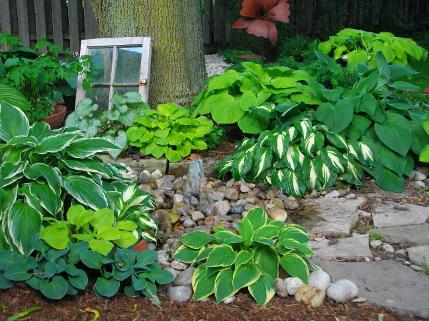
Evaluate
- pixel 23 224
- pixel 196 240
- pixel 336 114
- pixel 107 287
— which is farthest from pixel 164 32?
pixel 107 287

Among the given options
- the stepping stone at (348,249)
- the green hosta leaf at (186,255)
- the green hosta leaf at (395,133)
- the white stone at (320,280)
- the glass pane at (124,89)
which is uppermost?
the glass pane at (124,89)

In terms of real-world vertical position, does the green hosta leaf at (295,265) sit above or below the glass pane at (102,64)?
below

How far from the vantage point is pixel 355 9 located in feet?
38.5

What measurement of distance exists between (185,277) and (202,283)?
13 centimetres

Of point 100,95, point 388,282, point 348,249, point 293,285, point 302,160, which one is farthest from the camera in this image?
point 100,95

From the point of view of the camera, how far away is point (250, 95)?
14.5 feet

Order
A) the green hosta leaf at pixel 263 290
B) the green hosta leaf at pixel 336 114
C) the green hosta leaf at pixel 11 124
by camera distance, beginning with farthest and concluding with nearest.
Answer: the green hosta leaf at pixel 336 114 < the green hosta leaf at pixel 11 124 < the green hosta leaf at pixel 263 290

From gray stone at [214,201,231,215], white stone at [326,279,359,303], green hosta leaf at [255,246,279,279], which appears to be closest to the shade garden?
green hosta leaf at [255,246,279,279]

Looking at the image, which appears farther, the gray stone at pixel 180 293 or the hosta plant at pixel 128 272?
the gray stone at pixel 180 293

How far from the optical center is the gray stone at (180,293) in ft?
8.32

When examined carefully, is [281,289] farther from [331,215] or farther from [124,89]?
[124,89]

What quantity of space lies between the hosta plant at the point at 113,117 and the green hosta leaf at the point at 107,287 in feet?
6.98

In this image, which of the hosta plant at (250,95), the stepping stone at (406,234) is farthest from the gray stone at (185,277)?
the hosta plant at (250,95)

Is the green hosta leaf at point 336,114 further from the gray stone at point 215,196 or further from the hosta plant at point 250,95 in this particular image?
the gray stone at point 215,196
